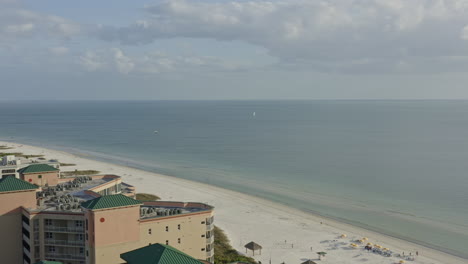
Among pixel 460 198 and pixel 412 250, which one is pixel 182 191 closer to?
pixel 412 250

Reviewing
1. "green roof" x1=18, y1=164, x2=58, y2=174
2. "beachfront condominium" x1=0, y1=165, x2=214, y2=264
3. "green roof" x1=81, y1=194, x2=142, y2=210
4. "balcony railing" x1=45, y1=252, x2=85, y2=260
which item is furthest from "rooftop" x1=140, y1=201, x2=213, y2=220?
"green roof" x1=18, y1=164, x2=58, y2=174

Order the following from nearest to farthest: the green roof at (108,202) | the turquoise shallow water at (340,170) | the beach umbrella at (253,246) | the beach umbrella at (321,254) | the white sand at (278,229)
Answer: the green roof at (108,202) → the beach umbrella at (321,254) → the beach umbrella at (253,246) → the white sand at (278,229) → the turquoise shallow water at (340,170)

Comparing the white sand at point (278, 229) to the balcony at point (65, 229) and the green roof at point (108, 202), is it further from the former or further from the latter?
the balcony at point (65, 229)

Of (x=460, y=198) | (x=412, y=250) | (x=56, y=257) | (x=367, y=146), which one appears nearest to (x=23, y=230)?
(x=56, y=257)

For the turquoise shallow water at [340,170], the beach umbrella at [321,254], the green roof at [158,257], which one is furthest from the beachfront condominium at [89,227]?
the turquoise shallow water at [340,170]

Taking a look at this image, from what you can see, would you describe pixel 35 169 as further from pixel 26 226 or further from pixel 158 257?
pixel 158 257

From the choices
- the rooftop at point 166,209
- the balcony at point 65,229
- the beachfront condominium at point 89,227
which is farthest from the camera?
the rooftop at point 166,209
